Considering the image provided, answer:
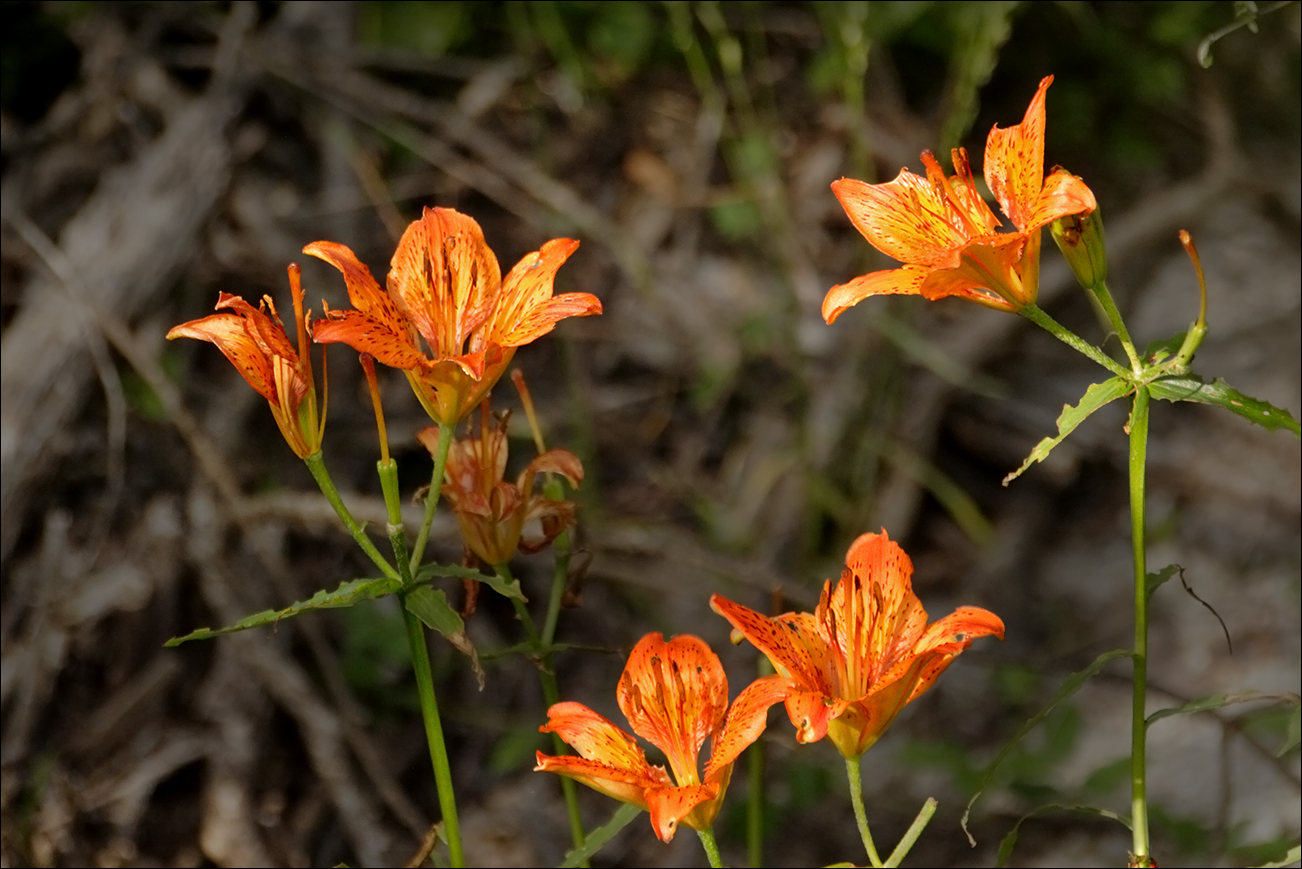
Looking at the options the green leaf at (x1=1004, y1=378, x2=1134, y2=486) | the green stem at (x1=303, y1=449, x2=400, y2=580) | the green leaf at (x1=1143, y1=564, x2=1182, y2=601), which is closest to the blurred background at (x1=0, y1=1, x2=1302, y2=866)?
the green leaf at (x1=1143, y1=564, x2=1182, y2=601)

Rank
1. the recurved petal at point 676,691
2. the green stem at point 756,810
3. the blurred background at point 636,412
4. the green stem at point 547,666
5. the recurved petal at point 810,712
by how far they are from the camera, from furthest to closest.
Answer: the blurred background at point 636,412, the green stem at point 756,810, the green stem at point 547,666, the recurved petal at point 676,691, the recurved petal at point 810,712

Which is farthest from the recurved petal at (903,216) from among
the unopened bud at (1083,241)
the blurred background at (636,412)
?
the blurred background at (636,412)

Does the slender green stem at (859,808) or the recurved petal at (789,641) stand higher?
the recurved petal at (789,641)

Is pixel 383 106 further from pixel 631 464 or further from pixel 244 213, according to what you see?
pixel 631 464

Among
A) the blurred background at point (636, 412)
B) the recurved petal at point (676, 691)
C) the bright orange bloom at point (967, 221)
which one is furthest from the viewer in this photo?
the blurred background at point (636, 412)

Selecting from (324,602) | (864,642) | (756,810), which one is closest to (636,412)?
(756,810)

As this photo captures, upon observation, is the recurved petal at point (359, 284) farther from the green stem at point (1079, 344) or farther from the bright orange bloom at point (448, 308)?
the green stem at point (1079, 344)

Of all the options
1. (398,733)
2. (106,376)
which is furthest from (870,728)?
(106,376)
